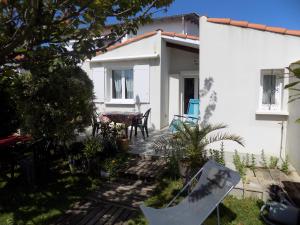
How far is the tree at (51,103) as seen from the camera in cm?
718

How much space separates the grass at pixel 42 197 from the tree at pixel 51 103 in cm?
135

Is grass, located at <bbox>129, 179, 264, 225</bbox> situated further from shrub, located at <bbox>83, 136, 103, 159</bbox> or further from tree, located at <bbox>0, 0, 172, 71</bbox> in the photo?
tree, located at <bbox>0, 0, 172, 71</bbox>

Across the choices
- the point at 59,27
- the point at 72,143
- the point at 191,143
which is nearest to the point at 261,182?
the point at 191,143

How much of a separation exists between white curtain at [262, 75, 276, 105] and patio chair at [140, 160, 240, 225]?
14.9 ft

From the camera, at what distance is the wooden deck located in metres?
5.14

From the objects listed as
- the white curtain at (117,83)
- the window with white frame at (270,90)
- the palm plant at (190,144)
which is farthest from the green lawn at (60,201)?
the white curtain at (117,83)

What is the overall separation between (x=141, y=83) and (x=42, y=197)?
25.6ft

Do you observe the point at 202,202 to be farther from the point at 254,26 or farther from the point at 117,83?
the point at 117,83

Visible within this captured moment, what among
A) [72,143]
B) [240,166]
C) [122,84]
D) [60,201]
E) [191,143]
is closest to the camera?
[60,201]

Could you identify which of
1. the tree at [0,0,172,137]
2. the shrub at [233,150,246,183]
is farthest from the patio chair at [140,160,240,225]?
the tree at [0,0,172,137]

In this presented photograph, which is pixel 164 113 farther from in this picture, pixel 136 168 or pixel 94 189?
pixel 94 189

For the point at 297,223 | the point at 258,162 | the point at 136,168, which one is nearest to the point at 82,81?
the point at 136,168

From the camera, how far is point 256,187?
5676 mm

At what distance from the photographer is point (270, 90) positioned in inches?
334
